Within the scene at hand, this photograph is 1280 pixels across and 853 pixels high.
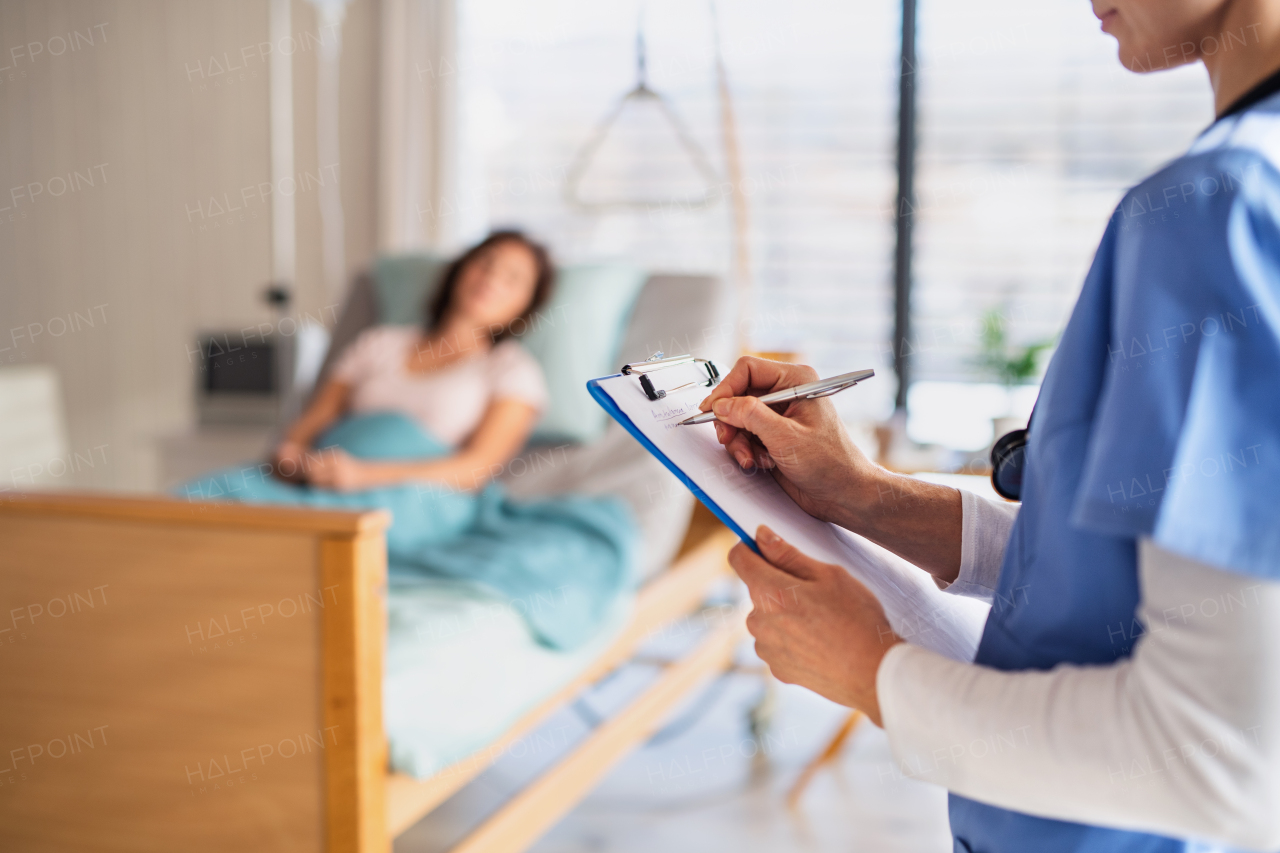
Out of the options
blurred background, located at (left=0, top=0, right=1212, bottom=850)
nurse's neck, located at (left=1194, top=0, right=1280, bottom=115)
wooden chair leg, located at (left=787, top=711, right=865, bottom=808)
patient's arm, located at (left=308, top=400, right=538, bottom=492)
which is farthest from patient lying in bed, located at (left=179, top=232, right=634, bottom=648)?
nurse's neck, located at (left=1194, top=0, right=1280, bottom=115)

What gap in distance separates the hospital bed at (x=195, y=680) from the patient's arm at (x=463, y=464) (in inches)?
29.9

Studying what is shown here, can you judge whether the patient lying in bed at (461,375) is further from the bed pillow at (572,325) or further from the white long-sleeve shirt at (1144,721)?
the white long-sleeve shirt at (1144,721)

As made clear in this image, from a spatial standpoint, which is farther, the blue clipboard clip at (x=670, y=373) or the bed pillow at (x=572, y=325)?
the bed pillow at (x=572, y=325)

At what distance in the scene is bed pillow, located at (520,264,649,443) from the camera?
2.32 m

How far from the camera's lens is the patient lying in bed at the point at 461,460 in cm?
164

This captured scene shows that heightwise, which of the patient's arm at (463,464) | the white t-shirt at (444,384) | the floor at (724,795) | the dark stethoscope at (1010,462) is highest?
the dark stethoscope at (1010,462)

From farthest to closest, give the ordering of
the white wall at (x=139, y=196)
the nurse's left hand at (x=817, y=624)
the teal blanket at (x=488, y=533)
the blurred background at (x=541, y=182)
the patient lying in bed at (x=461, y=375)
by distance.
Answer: the white wall at (x=139, y=196)
the blurred background at (x=541, y=182)
the patient lying in bed at (x=461, y=375)
the teal blanket at (x=488, y=533)
the nurse's left hand at (x=817, y=624)

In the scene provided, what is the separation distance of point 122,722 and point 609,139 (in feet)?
8.24

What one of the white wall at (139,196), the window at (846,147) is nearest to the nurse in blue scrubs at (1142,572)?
the window at (846,147)

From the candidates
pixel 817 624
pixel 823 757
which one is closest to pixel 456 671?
pixel 817 624

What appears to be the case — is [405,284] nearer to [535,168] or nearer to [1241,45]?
[535,168]

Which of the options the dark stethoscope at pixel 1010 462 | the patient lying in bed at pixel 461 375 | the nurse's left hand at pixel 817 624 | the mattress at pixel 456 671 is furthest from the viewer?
the patient lying in bed at pixel 461 375

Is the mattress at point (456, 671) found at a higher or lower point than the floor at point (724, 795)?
higher

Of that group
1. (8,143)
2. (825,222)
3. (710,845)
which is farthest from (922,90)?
(8,143)
